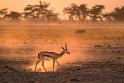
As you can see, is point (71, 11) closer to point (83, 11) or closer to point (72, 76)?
point (83, 11)

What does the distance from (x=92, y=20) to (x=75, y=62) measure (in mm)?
98461

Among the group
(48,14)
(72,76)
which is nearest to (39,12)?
(48,14)

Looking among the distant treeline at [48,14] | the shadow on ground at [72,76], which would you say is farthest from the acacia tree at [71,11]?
the shadow on ground at [72,76]

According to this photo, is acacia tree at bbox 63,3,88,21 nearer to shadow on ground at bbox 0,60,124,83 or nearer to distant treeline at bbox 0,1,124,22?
distant treeline at bbox 0,1,124,22

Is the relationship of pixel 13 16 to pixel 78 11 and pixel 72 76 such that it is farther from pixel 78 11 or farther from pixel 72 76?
pixel 72 76

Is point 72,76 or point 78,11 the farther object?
point 78,11

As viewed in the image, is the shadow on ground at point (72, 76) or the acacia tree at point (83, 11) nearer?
the shadow on ground at point (72, 76)

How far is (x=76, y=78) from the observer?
1864 centimetres

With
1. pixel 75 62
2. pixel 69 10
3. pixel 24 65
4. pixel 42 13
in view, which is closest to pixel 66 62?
pixel 75 62

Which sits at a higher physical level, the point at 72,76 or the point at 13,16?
the point at 72,76

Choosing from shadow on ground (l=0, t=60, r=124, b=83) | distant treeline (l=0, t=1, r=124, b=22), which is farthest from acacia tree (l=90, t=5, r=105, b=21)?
shadow on ground (l=0, t=60, r=124, b=83)

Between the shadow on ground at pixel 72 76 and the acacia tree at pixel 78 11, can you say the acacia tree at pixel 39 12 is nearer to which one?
the acacia tree at pixel 78 11

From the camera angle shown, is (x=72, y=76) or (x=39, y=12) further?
(x=39, y=12)

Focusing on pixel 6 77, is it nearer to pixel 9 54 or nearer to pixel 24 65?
pixel 24 65
